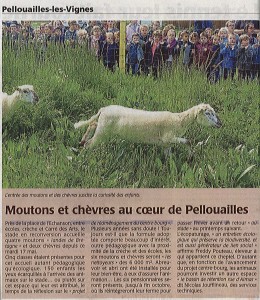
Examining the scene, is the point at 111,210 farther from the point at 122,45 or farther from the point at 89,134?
the point at 122,45

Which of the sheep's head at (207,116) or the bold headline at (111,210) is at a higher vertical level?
the sheep's head at (207,116)

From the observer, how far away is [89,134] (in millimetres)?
1757

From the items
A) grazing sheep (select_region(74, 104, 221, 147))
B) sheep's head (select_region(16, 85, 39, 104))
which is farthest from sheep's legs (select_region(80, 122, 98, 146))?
sheep's head (select_region(16, 85, 39, 104))

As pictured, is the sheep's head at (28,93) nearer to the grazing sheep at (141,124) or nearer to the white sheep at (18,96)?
the white sheep at (18,96)

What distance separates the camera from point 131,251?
175 centimetres

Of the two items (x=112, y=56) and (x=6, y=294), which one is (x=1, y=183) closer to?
(x=6, y=294)

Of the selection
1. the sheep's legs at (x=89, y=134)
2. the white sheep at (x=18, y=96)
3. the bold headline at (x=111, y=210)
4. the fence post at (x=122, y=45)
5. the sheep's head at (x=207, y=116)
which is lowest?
the bold headline at (x=111, y=210)

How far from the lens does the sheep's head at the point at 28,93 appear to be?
5.79 feet

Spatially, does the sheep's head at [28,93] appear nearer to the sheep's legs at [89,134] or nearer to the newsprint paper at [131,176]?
the newsprint paper at [131,176]

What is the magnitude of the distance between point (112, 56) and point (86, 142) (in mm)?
237

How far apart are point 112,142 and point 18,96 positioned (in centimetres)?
27

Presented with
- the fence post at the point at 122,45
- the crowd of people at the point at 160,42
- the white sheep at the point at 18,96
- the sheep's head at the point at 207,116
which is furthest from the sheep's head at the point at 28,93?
the sheep's head at the point at 207,116

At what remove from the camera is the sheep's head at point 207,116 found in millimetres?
1762

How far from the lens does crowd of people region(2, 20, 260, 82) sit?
1.76 m
